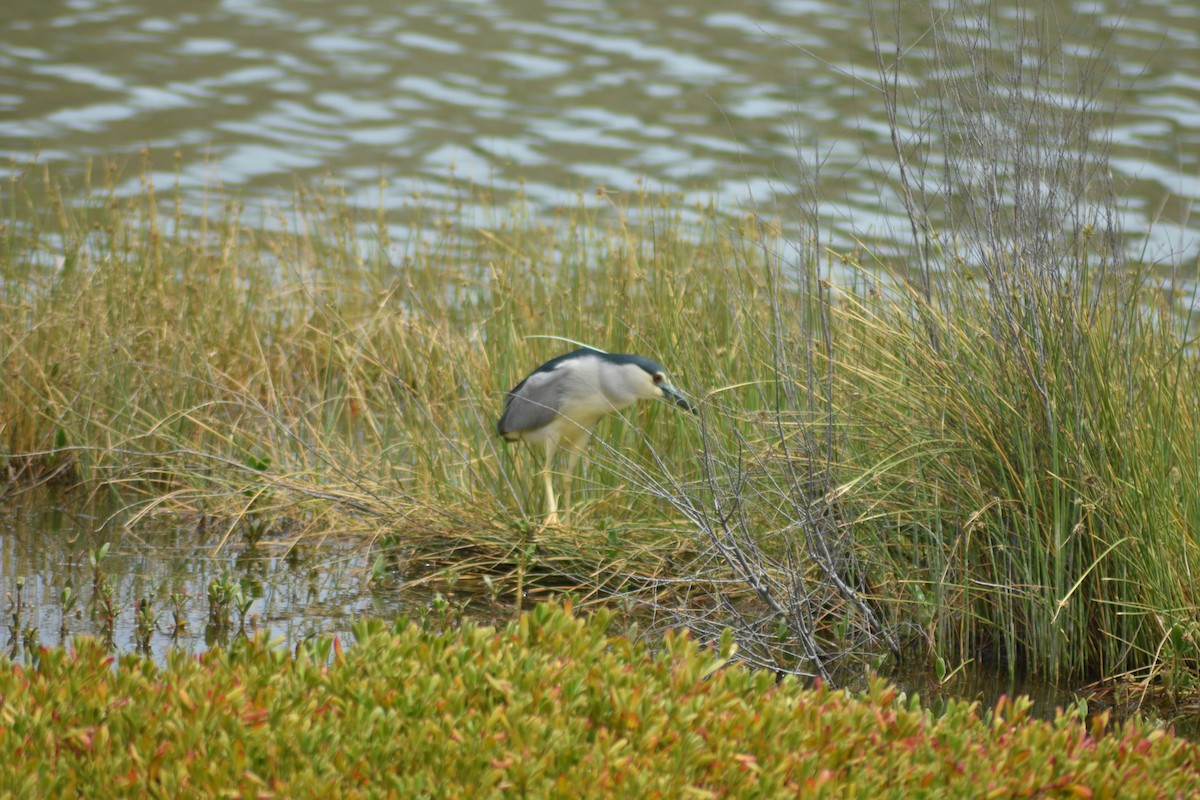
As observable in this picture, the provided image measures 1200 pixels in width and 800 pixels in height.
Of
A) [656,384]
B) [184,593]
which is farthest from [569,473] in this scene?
[184,593]

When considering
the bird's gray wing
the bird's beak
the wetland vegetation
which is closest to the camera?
the wetland vegetation

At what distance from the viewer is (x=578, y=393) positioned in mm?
6230

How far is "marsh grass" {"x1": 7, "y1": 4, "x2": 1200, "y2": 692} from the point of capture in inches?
199

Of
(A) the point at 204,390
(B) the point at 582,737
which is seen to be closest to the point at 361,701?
(B) the point at 582,737

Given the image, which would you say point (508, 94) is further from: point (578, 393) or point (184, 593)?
point (184, 593)

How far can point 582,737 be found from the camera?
131 inches

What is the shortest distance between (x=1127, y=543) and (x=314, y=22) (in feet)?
48.1

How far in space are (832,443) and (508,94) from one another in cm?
1080

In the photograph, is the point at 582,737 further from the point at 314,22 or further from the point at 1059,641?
the point at 314,22

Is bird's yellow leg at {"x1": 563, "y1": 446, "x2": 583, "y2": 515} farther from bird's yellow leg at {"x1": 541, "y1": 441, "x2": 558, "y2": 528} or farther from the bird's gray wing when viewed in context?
the bird's gray wing

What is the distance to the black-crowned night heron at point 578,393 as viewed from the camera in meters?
6.15

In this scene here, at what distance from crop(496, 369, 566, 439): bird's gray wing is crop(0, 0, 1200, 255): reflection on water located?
5.91 m

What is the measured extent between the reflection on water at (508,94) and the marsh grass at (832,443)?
197 inches

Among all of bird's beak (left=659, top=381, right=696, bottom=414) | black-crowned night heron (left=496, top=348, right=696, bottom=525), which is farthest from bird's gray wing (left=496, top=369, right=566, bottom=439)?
bird's beak (left=659, top=381, right=696, bottom=414)
